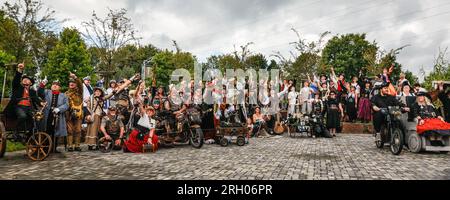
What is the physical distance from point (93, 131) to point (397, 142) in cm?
865

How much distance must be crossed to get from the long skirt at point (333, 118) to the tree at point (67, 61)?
31097mm

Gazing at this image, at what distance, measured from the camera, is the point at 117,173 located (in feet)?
22.7

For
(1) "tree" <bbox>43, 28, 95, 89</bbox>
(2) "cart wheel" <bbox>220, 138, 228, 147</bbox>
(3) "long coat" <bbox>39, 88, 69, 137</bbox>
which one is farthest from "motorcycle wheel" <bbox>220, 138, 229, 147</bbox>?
(1) "tree" <bbox>43, 28, 95, 89</bbox>

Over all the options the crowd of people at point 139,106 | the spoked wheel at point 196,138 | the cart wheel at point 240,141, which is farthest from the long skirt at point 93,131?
the cart wheel at point 240,141

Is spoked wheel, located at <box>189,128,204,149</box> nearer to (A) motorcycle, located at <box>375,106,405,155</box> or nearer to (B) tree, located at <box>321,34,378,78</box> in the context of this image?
(A) motorcycle, located at <box>375,106,405,155</box>

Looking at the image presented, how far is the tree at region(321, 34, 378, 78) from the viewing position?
53781mm

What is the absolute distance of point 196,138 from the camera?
452 inches

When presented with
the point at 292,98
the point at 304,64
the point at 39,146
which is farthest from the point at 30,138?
the point at 304,64

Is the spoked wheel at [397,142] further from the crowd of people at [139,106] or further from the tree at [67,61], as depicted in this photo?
the tree at [67,61]

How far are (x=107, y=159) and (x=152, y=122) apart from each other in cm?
214

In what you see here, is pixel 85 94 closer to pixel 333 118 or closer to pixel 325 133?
pixel 325 133

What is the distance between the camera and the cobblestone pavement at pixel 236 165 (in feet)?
22.0
